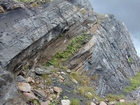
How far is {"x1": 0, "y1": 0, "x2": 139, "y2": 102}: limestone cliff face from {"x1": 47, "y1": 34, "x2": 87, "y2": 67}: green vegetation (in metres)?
0.23

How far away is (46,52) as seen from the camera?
10031 millimetres

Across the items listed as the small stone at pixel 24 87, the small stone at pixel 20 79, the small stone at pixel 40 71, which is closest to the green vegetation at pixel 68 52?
the small stone at pixel 40 71

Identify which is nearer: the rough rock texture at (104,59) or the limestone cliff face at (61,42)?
the limestone cliff face at (61,42)

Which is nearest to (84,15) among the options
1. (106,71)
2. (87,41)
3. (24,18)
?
(87,41)

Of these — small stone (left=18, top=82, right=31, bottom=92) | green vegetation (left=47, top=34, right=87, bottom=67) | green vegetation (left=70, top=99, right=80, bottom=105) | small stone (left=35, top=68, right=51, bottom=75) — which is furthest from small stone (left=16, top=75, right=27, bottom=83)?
green vegetation (left=47, top=34, right=87, bottom=67)

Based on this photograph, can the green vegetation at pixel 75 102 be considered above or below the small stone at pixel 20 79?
above

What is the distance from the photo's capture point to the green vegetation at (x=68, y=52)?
1041 cm

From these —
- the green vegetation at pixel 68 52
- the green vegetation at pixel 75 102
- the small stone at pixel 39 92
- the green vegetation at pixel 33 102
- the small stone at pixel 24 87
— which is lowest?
the green vegetation at pixel 33 102

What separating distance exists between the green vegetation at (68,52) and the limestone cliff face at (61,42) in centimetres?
23

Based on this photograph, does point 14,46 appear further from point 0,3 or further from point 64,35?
point 64,35

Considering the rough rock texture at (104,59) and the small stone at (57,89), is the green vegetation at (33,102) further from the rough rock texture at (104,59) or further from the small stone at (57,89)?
the rough rock texture at (104,59)

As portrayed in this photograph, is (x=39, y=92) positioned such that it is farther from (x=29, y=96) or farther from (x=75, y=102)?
(x=75, y=102)

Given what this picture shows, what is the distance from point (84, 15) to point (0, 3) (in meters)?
7.15

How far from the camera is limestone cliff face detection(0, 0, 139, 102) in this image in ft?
23.4
